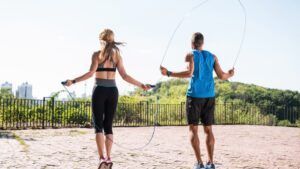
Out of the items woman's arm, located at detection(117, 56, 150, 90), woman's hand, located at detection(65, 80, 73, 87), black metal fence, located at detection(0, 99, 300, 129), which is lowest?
black metal fence, located at detection(0, 99, 300, 129)

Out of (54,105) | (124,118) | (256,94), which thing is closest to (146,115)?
(124,118)

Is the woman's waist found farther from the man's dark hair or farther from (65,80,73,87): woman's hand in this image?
the man's dark hair

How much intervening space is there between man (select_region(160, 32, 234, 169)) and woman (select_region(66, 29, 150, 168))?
745mm

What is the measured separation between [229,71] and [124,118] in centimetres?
1730

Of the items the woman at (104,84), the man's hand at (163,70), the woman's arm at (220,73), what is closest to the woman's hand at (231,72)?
the woman's arm at (220,73)

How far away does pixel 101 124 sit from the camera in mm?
4852

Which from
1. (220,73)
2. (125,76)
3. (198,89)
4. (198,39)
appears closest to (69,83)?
(125,76)

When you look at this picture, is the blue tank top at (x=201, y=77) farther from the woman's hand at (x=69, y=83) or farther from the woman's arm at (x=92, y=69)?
the woman's hand at (x=69, y=83)

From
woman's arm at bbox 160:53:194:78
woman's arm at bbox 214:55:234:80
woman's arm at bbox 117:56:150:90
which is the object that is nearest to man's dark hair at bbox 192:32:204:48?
woman's arm at bbox 160:53:194:78

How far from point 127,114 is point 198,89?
697 inches

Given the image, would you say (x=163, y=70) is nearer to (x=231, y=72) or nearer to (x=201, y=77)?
(x=201, y=77)

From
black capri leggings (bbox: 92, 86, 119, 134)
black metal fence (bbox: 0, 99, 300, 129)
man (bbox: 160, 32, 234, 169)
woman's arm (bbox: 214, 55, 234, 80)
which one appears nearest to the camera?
black capri leggings (bbox: 92, 86, 119, 134)

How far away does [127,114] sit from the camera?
22594mm

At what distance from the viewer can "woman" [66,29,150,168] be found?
4.82 m
